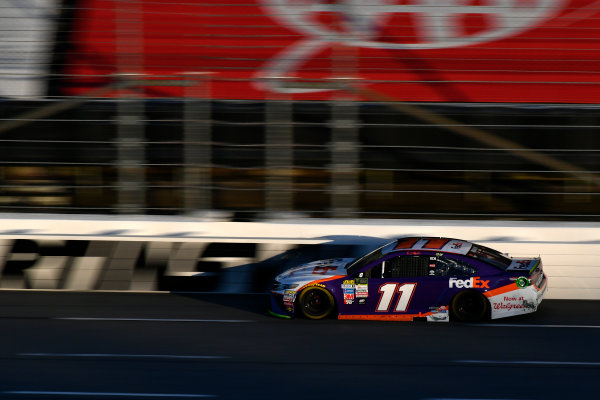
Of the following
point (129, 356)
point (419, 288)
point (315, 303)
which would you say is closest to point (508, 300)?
point (419, 288)

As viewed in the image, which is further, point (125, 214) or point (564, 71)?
point (564, 71)

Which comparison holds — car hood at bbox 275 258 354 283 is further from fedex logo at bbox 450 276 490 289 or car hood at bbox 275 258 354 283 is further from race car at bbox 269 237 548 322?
fedex logo at bbox 450 276 490 289

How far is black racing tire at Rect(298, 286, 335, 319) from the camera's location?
941cm

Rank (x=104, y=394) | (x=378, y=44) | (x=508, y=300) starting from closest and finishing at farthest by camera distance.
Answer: (x=104, y=394), (x=508, y=300), (x=378, y=44)

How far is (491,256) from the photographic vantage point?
962 cm

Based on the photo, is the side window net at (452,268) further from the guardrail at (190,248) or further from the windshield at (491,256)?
the guardrail at (190,248)

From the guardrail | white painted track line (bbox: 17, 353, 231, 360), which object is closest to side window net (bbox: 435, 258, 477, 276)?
the guardrail

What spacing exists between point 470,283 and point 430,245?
696 millimetres

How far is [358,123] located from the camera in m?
11.1

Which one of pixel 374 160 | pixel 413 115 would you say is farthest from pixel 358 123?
pixel 413 115

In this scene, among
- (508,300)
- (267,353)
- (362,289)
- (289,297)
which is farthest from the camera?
(289,297)

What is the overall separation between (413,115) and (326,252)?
3.69 metres

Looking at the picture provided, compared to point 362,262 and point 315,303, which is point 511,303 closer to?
point 362,262

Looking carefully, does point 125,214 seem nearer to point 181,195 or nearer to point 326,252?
point 181,195
